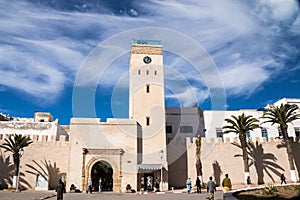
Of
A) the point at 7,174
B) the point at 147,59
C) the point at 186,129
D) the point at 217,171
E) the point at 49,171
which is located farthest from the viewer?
the point at 186,129

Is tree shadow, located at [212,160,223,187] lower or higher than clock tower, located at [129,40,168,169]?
lower

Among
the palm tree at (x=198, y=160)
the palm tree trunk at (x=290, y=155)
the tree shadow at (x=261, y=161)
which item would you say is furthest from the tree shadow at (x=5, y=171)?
the palm tree trunk at (x=290, y=155)

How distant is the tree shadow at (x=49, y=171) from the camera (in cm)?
2509

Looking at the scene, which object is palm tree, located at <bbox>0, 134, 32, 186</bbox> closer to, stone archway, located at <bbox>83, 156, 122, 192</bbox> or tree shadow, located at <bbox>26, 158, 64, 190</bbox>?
tree shadow, located at <bbox>26, 158, 64, 190</bbox>

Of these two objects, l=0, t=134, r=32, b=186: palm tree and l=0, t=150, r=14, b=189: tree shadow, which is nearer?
l=0, t=134, r=32, b=186: palm tree

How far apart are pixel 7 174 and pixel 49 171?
3441 millimetres

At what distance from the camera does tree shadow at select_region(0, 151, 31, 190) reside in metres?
24.7

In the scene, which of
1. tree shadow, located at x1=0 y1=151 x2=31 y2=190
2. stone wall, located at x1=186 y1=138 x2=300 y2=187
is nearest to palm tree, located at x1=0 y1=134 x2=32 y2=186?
tree shadow, located at x1=0 y1=151 x2=31 y2=190

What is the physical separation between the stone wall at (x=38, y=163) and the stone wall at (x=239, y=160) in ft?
36.9

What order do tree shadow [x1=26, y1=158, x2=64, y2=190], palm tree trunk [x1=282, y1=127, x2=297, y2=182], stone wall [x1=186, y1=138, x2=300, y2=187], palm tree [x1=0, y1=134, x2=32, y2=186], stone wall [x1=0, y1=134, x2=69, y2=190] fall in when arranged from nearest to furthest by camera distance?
palm tree [x1=0, y1=134, x2=32, y2=186], palm tree trunk [x1=282, y1=127, x2=297, y2=182], stone wall [x1=0, y1=134, x2=69, y2=190], tree shadow [x1=26, y1=158, x2=64, y2=190], stone wall [x1=186, y1=138, x2=300, y2=187]

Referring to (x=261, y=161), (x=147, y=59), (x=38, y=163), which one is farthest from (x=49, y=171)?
(x=261, y=161)

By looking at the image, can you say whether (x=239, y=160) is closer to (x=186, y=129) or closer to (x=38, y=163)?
(x=186, y=129)

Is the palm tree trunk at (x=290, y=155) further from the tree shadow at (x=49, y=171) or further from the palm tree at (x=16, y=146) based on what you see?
the palm tree at (x=16, y=146)

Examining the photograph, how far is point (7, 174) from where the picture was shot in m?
24.8
